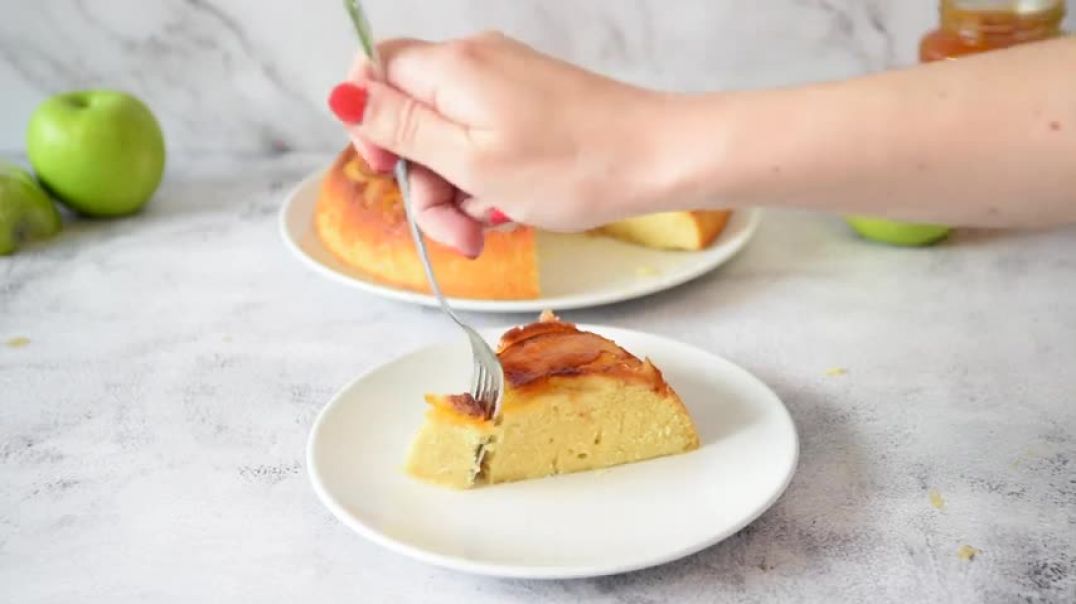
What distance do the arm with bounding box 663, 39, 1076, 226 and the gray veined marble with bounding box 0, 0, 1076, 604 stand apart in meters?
0.26

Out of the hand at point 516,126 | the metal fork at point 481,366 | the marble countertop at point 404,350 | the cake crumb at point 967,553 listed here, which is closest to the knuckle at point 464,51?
the hand at point 516,126

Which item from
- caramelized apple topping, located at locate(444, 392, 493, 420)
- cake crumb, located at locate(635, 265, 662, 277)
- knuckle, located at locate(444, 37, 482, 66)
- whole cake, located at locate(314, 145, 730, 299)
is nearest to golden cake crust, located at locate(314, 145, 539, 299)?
whole cake, located at locate(314, 145, 730, 299)

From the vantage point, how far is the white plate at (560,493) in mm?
940

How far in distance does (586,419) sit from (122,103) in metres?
0.94

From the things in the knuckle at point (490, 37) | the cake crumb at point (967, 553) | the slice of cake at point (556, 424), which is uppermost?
the knuckle at point (490, 37)

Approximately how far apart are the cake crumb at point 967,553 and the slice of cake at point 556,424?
0.75ft

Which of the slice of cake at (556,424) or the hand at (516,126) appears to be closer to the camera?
the hand at (516,126)

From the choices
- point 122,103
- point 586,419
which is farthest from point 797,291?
point 122,103

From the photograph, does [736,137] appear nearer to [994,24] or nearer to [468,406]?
[468,406]

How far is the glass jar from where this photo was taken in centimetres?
150

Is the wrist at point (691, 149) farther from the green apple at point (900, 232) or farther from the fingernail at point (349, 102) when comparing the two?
the green apple at point (900, 232)

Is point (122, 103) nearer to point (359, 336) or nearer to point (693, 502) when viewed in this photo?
point (359, 336)

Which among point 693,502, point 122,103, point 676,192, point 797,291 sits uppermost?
point 676,192

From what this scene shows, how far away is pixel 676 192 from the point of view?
941 mm
